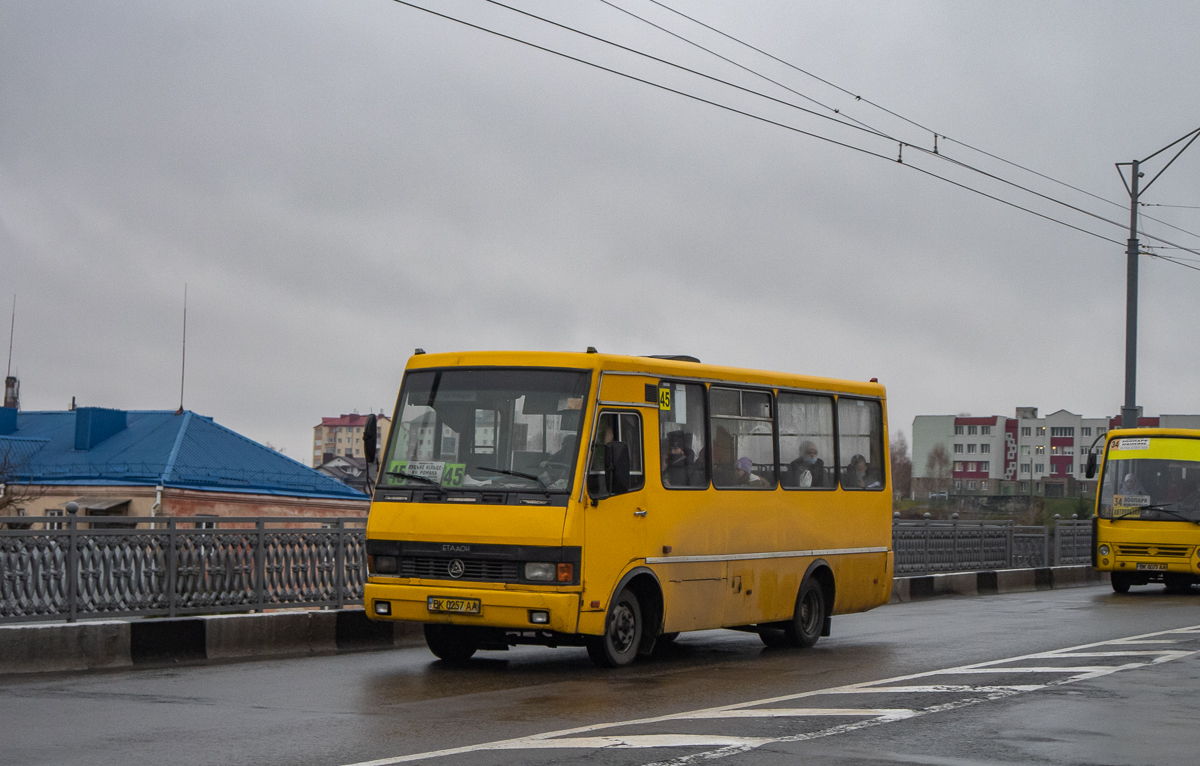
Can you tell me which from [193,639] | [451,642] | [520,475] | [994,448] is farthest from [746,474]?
[994,448]

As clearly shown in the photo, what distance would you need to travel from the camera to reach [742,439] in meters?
13.8

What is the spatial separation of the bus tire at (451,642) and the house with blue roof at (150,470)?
37023mm

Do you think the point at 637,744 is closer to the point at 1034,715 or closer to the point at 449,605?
the point at 1034,715

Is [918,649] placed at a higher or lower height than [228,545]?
lower

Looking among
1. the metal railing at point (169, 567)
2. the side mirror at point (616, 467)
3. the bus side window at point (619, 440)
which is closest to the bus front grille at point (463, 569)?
the bus side window at point (619, 440)

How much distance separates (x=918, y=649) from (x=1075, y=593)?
13160 mm

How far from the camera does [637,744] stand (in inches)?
309

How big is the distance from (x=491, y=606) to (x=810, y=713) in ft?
10.5

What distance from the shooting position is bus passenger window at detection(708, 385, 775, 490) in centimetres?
1347

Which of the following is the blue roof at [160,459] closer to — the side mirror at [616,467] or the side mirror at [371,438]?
the side mirror at [371,438]

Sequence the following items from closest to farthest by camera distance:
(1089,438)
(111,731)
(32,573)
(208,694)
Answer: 1. (111,731)
2. (208,694)
3. (32,573)
4. (1089,438)

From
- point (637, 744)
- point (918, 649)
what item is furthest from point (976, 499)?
point (637, 744)

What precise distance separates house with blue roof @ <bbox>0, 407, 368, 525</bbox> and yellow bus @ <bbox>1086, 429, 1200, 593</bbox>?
32183 millimetres

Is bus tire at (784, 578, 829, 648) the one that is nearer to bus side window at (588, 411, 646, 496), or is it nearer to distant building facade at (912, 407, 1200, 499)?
bus side window at (588, 411, 646, 496)
